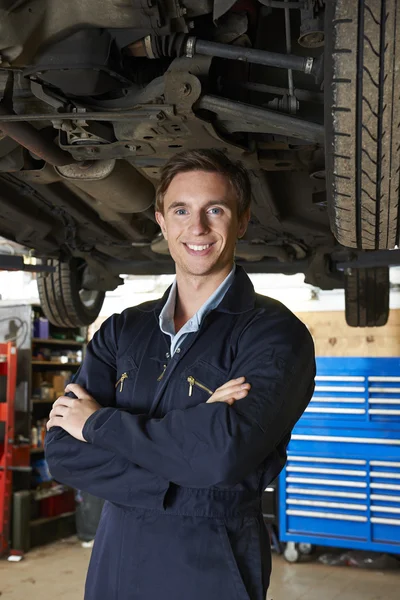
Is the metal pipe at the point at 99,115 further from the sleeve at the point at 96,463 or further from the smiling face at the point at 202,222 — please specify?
the sleeve at the point at 96,463

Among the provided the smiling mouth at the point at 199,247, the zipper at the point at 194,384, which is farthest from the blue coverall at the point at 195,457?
the smiling mouth at the point at 199,247

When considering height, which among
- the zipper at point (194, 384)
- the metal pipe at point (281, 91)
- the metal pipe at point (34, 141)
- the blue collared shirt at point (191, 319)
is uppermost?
the metal pipe at point (281, 91)

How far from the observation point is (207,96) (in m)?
1.79

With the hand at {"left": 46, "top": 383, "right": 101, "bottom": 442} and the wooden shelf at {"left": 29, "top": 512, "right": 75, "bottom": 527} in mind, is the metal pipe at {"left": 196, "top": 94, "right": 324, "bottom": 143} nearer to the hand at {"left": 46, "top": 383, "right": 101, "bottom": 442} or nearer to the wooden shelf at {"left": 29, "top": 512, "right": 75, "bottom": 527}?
the hand at {"left": 46, "top": 383, "right": 101, "bottom": 442}

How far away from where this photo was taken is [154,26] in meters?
1.63

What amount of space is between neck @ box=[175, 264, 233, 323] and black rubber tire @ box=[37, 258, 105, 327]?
2438mm

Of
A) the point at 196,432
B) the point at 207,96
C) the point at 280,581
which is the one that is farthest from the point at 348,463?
the point at 196,432

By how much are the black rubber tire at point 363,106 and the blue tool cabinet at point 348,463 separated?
11.5 ft

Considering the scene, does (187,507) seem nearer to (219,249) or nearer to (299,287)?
(219,249)

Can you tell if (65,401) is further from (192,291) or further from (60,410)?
(192,291)

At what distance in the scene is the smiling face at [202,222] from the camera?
4.76 ft

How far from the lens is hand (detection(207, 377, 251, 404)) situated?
1.26 meters

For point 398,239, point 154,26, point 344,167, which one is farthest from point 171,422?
point 398,239

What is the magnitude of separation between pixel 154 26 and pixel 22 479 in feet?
17.0
